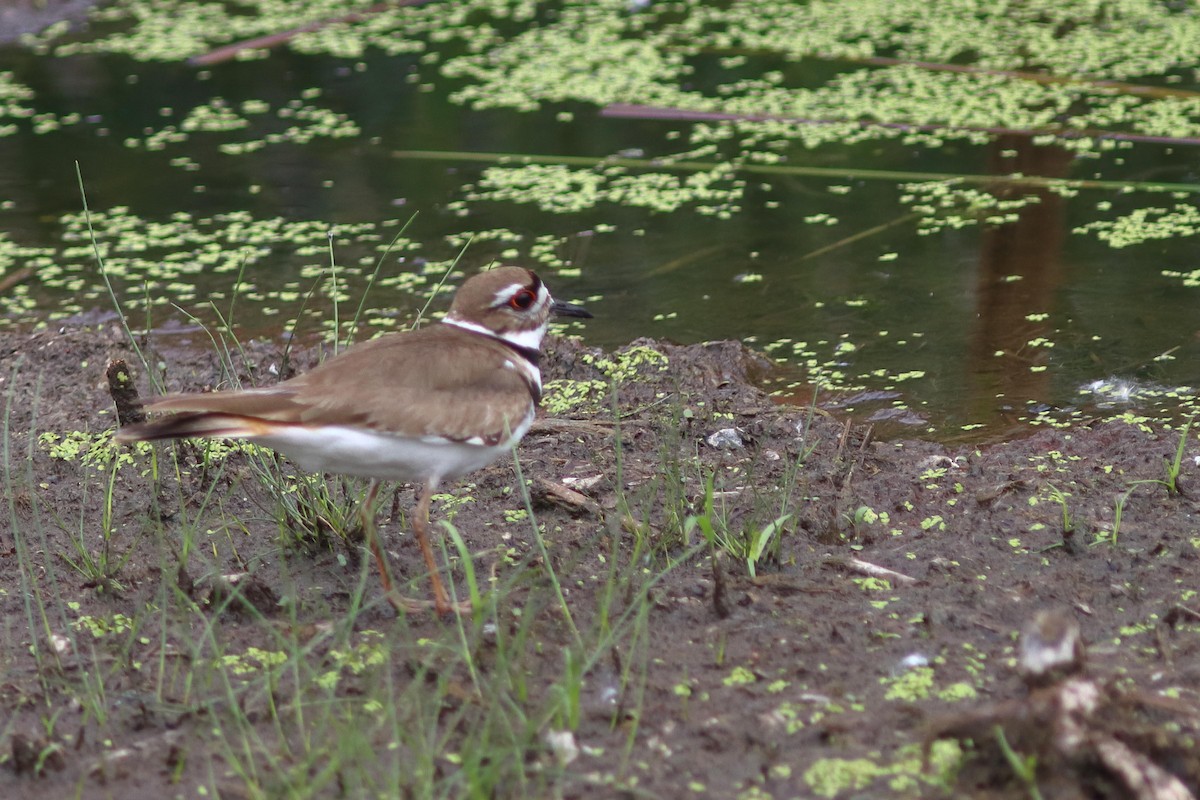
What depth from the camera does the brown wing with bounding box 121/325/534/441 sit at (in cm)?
312

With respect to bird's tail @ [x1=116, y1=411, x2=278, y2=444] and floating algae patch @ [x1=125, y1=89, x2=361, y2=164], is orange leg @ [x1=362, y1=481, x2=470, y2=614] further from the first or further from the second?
floating algae patch @ [x1=125, y1=89, x2=361, y2=164]

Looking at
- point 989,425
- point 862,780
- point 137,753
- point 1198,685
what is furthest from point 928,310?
point 137,753

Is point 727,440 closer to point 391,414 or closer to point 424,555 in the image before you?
point 424,555

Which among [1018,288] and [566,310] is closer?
[566,310]

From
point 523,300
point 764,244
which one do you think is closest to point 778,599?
point 523,300

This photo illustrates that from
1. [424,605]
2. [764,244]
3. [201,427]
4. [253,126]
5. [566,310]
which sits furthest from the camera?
[253,126]

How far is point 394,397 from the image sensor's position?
131 inches

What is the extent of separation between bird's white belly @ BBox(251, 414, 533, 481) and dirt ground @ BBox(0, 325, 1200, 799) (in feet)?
0.82

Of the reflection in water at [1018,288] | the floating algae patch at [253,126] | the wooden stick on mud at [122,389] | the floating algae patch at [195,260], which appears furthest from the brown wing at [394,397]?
the floating algae patch at [253,126]

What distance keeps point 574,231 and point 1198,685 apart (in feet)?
12.6

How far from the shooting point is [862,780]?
251 centimetres

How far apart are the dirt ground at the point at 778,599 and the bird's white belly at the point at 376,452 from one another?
9.8 inches

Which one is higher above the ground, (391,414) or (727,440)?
(391,414)

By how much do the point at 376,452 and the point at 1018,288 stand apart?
300 cm
